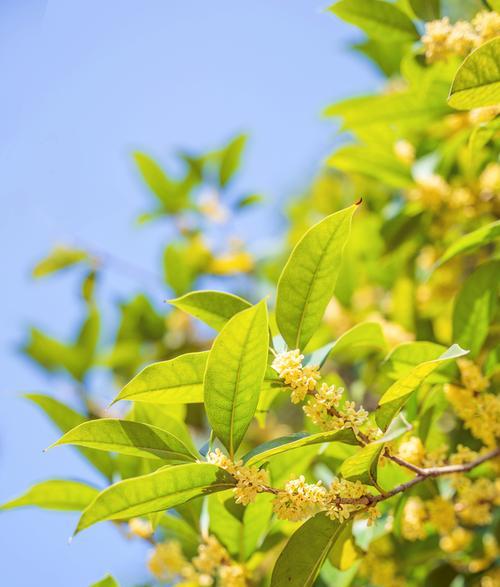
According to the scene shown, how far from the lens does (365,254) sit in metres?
2.36

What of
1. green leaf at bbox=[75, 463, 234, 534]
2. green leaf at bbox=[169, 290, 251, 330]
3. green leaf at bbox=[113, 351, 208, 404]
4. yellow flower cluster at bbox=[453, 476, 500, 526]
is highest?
green leaf at bbox=[169, 290, 251, 330]

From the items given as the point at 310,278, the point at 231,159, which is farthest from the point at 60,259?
the point at 310,278

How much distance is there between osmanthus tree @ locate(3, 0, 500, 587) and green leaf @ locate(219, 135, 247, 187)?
2.42 feet

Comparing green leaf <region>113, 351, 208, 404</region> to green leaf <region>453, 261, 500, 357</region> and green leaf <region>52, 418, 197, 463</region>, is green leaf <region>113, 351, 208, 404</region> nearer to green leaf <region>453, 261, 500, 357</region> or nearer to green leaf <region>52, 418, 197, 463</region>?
green leaf <region>52, 418, 197, 463</region>

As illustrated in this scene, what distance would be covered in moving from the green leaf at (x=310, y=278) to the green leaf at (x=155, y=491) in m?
0.27

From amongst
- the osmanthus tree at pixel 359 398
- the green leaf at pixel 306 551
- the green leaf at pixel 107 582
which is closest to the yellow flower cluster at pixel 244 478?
the osmanthus tree at pixel 359 398

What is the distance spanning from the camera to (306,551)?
3.28 ft

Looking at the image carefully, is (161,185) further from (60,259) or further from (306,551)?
(306,551)

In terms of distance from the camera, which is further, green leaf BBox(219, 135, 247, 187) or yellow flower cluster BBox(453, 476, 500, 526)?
green leaf BBox(219, 135, 247, 187)

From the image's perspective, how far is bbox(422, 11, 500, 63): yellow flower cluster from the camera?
1268 mm

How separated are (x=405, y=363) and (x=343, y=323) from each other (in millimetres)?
1077

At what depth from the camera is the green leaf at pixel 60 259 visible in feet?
9.19

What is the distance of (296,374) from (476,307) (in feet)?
1.78

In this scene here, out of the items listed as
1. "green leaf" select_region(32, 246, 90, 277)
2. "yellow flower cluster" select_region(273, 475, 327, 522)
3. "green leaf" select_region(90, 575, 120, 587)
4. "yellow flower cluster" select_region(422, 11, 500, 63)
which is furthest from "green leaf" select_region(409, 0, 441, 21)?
"green leaf" select_region(32, 246, 90, 277)
